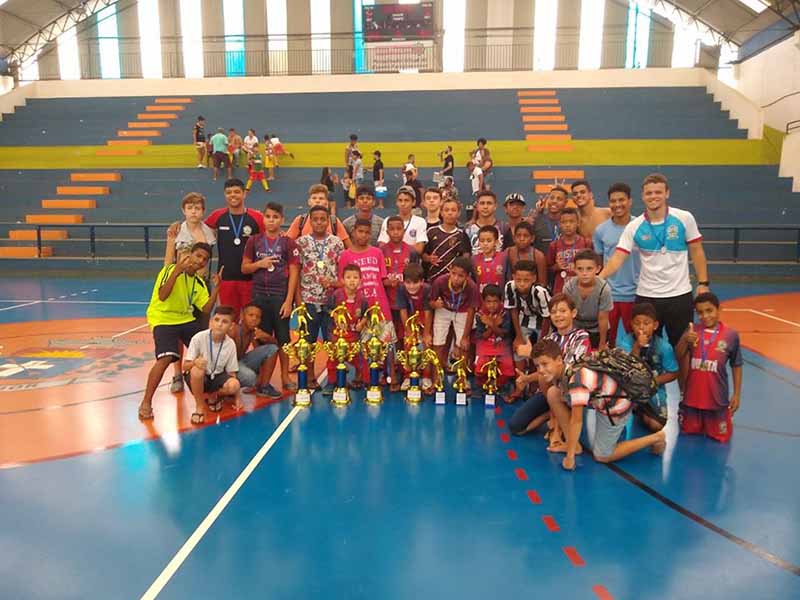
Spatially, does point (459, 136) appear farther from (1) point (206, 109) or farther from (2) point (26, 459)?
(2) point (26, 459)

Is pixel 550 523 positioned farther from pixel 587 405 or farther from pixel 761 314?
pixel 761 314

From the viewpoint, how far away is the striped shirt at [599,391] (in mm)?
4078

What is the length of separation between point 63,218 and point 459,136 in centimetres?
1273

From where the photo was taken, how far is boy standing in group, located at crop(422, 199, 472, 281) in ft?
19.0

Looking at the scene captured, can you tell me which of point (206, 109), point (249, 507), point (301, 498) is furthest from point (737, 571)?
point (206, 109)

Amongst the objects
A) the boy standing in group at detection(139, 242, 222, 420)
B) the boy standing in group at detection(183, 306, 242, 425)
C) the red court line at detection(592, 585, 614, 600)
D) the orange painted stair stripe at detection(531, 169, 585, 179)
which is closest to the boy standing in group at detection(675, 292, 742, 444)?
the red court line at detection(592, 585, 614, 600)

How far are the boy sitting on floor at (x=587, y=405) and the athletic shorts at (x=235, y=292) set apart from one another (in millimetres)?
2877

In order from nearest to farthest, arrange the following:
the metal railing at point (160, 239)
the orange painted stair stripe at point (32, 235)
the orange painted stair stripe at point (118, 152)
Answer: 1. the metal railing at point (160, 239)
2. the orange painted stair stripe at point (32, 235)
3. the orange painted stair stripe at point (118, 152)

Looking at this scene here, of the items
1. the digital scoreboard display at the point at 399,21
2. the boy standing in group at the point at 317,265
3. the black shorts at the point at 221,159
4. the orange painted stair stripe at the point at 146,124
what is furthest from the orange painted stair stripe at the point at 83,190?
the boy standing in group at the point at 317,265

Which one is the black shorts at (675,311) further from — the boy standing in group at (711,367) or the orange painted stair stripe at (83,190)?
the orange painted stair stripe at (83,190)

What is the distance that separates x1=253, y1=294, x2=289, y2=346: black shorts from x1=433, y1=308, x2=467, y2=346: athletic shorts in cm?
140

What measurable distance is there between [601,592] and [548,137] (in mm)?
19664

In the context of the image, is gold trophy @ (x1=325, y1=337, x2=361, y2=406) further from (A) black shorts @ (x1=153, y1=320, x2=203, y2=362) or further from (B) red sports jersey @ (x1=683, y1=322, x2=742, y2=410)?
(B) red sports jersey @ (x1=683, y1=322, x2=742, y2=410)

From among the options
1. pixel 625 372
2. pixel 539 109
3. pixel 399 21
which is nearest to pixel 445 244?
pixel 625 372
